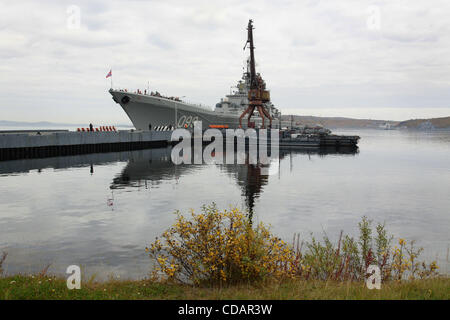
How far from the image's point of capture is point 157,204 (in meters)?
22.1

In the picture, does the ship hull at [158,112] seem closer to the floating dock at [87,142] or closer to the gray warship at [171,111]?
the gray warship at [171,111]

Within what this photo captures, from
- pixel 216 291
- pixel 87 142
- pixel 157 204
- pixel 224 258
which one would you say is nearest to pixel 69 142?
pixel 87 142

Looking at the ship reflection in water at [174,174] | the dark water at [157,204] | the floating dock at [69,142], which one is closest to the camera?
the dark water at [157,204]

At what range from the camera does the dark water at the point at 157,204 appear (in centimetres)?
1390

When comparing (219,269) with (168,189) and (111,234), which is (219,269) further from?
→ (168,189)

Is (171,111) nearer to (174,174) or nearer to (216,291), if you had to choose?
(174,174)

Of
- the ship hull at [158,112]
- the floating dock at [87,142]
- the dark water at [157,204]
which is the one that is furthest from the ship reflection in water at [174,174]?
the ship hull at [158,112]

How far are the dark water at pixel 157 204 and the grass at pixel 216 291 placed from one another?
10.9 ft

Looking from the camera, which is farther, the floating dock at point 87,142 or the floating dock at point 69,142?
the floating dock at point 87,142

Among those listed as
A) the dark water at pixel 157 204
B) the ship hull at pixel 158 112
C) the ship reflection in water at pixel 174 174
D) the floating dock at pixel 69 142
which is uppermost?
the ship hull at pixel 158 112

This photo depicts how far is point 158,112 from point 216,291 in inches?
2943

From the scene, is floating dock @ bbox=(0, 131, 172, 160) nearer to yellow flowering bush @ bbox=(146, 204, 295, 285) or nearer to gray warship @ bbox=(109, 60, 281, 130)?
gray warship @ bbox=(109, 60, 281, 130)
